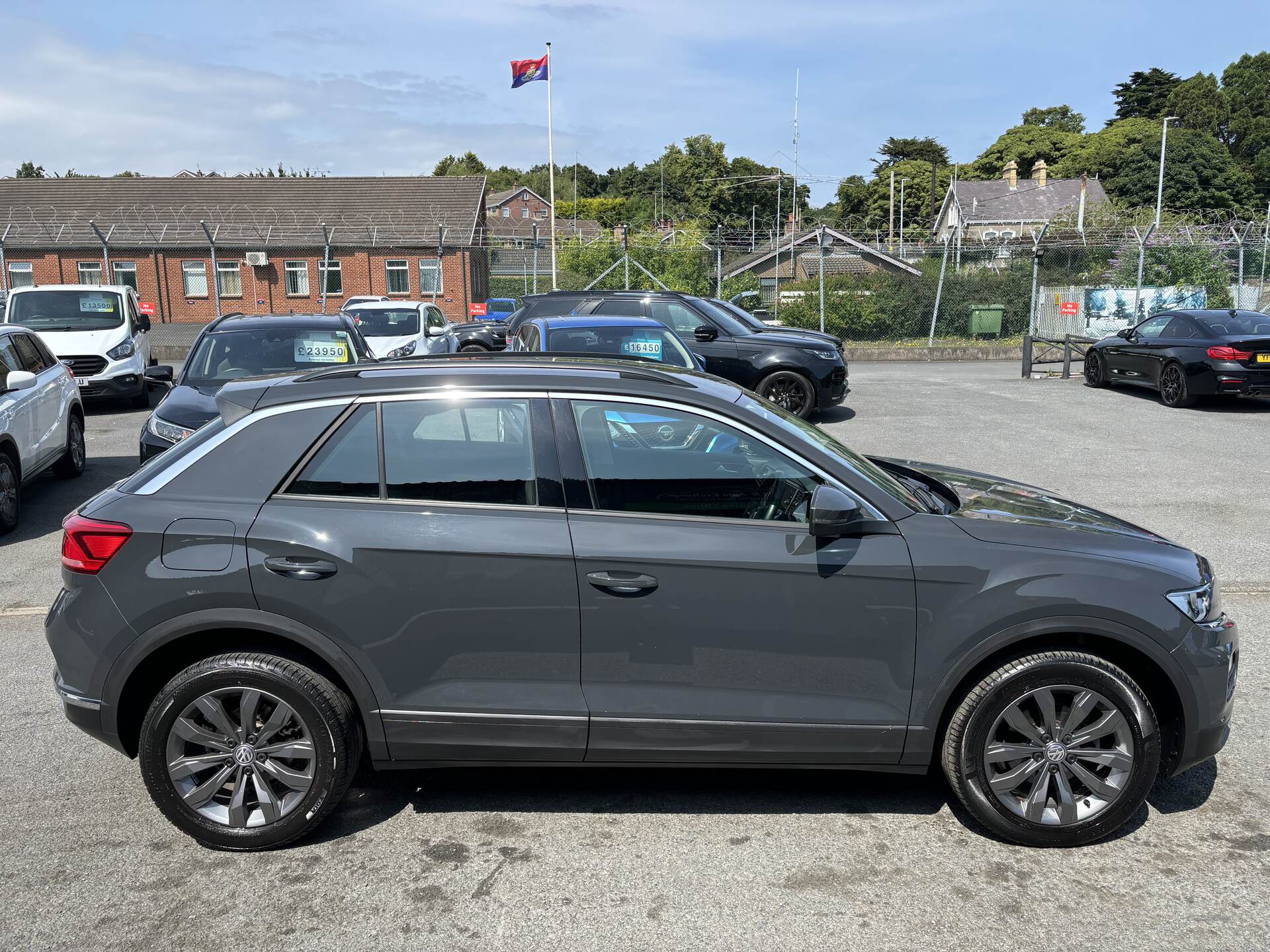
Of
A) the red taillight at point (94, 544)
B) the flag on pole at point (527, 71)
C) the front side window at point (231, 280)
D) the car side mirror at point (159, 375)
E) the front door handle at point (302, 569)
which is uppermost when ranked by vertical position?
the flag on pole at point (527, 71)

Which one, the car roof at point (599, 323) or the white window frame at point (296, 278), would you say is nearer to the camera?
the car roof at point (599, 323)

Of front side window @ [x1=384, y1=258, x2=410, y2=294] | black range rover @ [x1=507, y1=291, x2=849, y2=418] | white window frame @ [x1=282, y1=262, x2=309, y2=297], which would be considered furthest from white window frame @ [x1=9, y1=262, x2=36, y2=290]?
black range rover @ [x1=507, y1=291, x2=849, y2=418]

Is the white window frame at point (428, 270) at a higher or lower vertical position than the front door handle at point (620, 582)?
higher

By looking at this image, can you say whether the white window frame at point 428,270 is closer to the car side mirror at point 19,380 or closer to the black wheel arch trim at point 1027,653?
the car side mirror at point 19,380

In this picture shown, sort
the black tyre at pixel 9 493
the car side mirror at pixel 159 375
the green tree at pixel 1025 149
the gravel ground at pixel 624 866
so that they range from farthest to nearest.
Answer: the green tree at pixel 1025 149 → the car side mirror at pixel 159 375 → the black tyre at pixel 9 493 → the gravel ground at pixel 624 866

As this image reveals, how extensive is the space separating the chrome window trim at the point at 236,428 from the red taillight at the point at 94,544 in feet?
0.64

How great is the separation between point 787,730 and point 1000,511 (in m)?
1.24

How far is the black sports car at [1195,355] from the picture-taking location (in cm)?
1443

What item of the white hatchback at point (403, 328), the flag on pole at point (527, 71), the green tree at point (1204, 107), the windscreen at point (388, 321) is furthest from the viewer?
the green tree at point (1204, 107)

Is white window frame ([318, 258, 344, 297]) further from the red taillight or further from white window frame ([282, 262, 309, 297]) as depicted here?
the red taillight

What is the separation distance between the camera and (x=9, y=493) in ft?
28.4

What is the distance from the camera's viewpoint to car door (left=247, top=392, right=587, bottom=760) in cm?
358

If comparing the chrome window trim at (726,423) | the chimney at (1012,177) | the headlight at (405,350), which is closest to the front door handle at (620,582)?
the chrome window trim at (726,423)

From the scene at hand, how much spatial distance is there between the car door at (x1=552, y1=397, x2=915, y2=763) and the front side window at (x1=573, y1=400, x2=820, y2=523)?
1 cm
